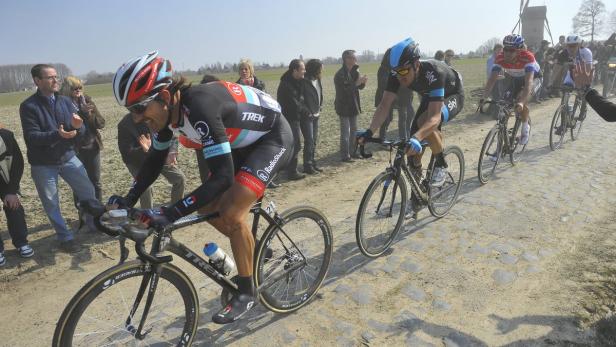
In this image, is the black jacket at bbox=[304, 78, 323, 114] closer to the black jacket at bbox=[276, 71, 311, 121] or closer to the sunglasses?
Result: the black jacket at bbox=[276, 71, 311, 121]

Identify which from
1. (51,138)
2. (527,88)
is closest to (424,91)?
(527,88)

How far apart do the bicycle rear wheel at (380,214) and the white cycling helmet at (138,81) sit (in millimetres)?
2600

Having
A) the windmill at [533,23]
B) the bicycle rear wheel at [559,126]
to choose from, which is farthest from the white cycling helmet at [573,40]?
the windmill at [533,23]

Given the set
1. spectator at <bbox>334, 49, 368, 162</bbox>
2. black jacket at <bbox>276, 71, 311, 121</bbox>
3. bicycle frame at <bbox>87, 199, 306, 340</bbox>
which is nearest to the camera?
bicycle frame at <bbox>87, 199, 306, 340</bbox>

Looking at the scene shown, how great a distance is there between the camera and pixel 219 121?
2984 mm

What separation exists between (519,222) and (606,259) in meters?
1.25

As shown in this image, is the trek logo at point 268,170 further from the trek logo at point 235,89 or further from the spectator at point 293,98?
the spectator at point 293,98

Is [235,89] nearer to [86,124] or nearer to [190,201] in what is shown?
[190,201]

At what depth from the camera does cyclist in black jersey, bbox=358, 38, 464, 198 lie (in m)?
4.93

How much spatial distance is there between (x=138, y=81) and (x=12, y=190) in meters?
3.69

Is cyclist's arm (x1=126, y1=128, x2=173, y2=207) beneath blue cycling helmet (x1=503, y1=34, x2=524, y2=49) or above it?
beneath

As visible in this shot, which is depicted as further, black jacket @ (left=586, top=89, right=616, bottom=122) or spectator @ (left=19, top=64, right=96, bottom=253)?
spectator @ (left=19, top=64, right=96, bottom=253)

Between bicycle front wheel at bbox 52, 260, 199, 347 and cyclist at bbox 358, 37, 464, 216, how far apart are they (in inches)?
103

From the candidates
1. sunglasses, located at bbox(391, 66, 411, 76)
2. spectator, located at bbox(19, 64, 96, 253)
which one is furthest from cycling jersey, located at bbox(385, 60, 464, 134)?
spectator, located at bbox(19, 64, 96, 253)
